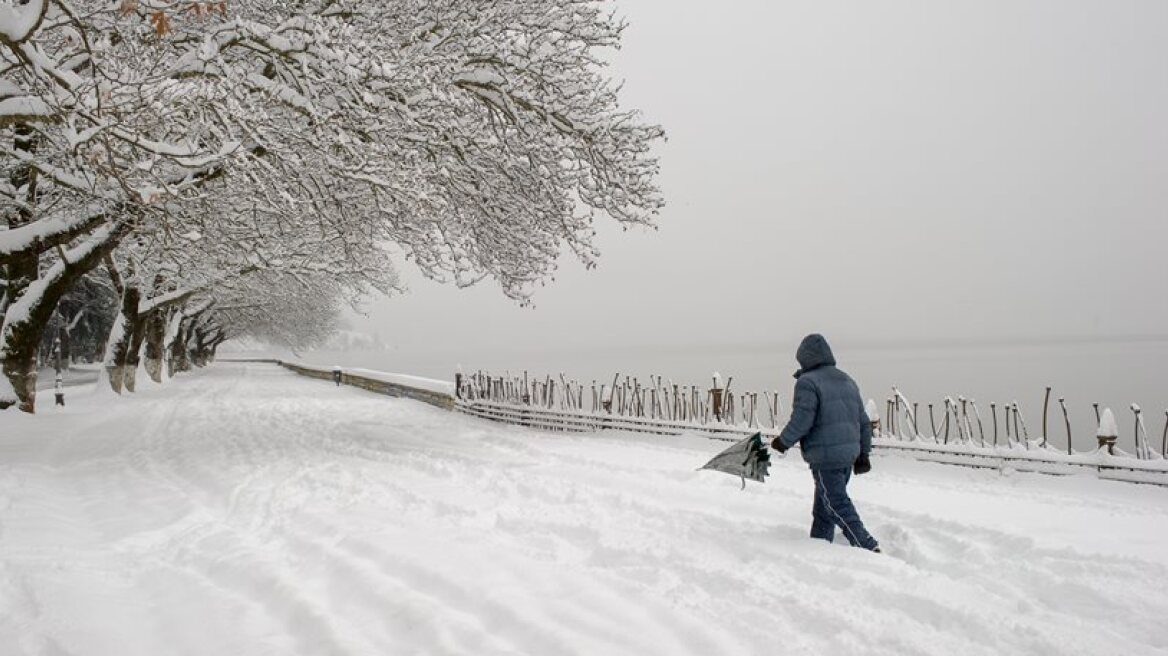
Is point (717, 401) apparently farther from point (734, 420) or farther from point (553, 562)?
point (553, 562)

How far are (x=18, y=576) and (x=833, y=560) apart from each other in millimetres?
5608

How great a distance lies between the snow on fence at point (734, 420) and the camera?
841 cm

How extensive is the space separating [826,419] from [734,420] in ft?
23.7

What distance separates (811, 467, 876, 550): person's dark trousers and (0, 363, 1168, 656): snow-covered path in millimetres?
266

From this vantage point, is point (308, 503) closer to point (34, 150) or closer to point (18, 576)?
point (18, 576)

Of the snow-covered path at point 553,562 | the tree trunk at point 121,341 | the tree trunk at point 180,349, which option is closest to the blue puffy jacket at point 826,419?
the snow-covered path at point 553,562

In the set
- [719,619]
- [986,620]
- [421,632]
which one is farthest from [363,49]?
[986,620]

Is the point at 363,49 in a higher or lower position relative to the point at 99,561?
higher

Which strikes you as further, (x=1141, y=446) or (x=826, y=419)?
(x=1141, y=446)

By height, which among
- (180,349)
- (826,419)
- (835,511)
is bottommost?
(835,511)

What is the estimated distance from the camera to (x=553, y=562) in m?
4.83

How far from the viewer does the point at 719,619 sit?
3.88 m

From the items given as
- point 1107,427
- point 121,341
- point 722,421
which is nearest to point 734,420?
point 722,421

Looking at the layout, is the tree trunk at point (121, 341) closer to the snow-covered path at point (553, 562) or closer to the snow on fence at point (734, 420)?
the snow on fence at point (734, 420)
